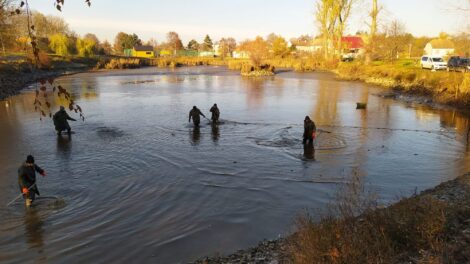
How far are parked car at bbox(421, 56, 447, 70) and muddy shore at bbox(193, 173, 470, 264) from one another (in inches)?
1499

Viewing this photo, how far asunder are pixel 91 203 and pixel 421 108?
28.3 m

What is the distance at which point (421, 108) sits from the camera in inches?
1227

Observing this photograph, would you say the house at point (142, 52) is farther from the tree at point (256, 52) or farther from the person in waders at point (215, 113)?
the person in waders at point (215, 113)

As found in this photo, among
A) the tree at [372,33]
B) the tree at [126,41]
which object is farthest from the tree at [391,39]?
the tree at [126,41]

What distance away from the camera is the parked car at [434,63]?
43.2 metres

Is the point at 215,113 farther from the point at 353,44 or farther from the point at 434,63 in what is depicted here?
the point at 353,44

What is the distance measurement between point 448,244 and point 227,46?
159m

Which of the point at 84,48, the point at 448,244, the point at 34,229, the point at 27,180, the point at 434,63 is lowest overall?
the point at 34,229

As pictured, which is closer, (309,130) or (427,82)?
(309,130)

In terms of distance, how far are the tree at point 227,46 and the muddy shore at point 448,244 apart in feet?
467

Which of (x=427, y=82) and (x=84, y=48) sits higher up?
(x=84, y=48)

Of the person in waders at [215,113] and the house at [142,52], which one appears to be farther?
the house at [142,52]

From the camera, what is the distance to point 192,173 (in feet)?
49.6

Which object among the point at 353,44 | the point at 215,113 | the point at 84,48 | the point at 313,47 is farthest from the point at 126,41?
the point at 215,113
